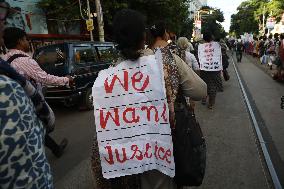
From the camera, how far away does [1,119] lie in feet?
4.74

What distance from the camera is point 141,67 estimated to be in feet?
8.18

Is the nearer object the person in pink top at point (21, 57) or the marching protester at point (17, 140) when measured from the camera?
the marching protester at point (17, 140)

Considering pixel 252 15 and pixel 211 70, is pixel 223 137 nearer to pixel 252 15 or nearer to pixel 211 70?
pixel 211 70

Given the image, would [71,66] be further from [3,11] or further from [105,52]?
[3,11]

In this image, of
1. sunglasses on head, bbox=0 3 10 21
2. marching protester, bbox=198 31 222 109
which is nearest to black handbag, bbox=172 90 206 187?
sunglasses on head, bbox=0 3 10 21

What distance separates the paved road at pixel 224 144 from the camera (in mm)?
4633

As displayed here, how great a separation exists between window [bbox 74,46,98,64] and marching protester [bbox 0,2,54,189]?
7467 mm

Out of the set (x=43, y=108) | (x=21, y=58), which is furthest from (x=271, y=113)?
(x=43, y=108)

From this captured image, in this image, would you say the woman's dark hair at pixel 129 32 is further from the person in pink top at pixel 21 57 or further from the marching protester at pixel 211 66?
the marching protester at pixel 211 66

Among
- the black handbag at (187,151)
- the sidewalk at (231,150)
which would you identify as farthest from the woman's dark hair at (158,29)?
the sidewalk at (231,150)

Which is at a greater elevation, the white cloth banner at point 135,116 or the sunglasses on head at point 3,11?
the sunglasses on head at point 3,11

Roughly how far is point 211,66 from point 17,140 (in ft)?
25.0

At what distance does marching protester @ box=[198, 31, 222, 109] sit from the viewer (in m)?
8.69

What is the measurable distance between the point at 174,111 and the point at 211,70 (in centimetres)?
636
